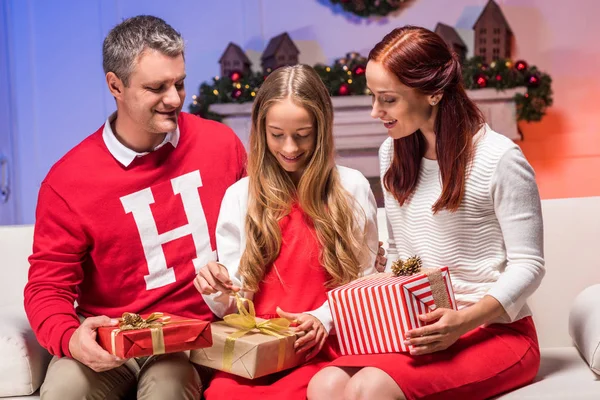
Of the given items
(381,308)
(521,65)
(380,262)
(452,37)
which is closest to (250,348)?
(381,308)

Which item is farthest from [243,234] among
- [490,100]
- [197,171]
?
[490,100]

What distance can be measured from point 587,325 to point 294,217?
0.96 m

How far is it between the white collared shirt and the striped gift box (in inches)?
31.5

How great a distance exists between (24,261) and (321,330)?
122cm

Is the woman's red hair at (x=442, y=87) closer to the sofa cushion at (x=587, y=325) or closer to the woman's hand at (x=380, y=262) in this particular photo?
the woman's hand at (x=380, y=262)

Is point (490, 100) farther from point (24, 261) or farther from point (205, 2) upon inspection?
point (24, 261)

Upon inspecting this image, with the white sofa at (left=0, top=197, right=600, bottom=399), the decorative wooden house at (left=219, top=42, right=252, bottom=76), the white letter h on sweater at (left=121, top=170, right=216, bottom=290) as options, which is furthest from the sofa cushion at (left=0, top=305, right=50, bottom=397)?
the decorative wooden house at (left=219, top=42, right=252, bottom=76)

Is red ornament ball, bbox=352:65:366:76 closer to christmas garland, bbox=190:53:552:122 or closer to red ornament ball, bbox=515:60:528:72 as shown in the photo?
christmas garland, bbox=190:53:552:122


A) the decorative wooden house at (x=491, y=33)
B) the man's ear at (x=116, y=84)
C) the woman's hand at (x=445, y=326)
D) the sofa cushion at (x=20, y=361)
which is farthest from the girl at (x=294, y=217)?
the decorative wooden house at (x=491, y=33)

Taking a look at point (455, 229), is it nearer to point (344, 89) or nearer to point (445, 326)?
point (445, 326)

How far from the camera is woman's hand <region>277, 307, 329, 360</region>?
222 centimetres

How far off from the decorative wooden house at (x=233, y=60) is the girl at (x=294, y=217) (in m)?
4.09

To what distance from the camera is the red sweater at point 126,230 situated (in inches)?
98.0

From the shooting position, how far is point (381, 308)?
207cm
